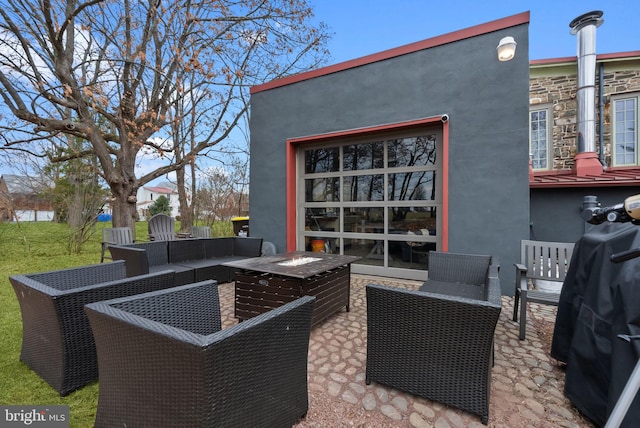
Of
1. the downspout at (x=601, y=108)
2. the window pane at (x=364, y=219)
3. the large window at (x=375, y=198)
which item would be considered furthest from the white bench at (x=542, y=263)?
the downspout at (x=601, y=108)

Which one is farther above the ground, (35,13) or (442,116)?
(35,13)

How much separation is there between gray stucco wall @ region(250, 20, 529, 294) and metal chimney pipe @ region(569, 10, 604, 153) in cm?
365

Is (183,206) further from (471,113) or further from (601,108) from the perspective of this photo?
(601,108)

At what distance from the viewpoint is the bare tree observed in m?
5.63

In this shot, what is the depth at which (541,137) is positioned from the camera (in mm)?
7133

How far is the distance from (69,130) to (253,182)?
3.95 meters

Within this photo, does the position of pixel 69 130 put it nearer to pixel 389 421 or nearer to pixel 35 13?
pixel 35 13

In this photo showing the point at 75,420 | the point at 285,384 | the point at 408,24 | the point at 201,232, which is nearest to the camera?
the point at 285,384

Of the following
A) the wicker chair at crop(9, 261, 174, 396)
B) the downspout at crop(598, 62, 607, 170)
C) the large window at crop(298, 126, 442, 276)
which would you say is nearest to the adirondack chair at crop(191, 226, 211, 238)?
the large window at crop(298, 126, 442, 276)

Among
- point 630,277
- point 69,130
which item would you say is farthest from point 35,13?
point 630,277

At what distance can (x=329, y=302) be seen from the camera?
119 inches

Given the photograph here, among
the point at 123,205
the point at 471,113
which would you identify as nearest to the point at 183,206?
the point at 123,205

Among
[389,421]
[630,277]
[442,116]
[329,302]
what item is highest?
[442,116]

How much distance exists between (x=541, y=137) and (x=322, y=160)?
5634 mm
